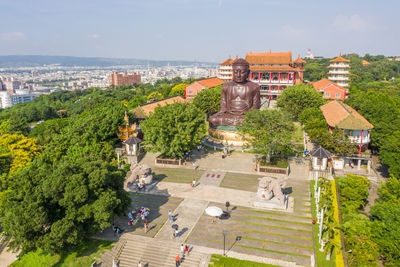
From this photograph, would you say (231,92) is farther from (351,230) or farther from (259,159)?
(351,230)

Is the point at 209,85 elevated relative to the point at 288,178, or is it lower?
elevated

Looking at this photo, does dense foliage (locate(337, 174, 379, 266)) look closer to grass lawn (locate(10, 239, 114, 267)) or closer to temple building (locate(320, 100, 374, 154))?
temple building (locate(320, 100, 374, 154))

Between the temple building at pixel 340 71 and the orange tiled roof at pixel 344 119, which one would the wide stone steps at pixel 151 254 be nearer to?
the orange tiled roof at pixel 344 119

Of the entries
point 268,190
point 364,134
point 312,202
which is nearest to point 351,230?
point 312,202

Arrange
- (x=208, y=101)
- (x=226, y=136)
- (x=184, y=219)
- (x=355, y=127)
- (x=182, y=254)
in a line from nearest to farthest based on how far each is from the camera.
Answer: (x=182, y=254), (x=184, y=219), (x=355, y=127), (x=226, y=136), (x=208, y=101)

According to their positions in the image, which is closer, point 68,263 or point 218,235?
point 68,263

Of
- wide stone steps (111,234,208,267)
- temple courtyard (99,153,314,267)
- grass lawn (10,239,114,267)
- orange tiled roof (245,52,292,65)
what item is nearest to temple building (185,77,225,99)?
orange tiled roof (245,52,292,65)

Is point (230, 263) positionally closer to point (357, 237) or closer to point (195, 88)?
point (357, 237)

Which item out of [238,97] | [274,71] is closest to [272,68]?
[274,71]
